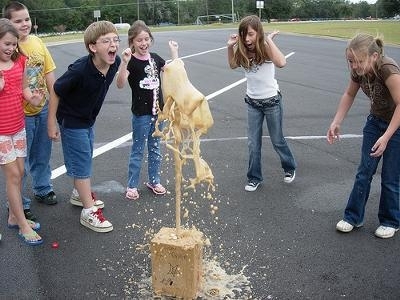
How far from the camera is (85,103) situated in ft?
14.0

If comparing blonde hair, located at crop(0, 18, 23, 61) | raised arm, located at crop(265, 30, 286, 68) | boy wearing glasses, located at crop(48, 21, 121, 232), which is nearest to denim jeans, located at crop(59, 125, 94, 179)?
boy wearing glasses, located at crop(48, 21, 121, 232)

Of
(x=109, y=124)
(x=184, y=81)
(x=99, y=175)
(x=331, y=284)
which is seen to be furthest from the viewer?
(x=109, y=124)

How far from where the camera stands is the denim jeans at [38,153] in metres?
4.59

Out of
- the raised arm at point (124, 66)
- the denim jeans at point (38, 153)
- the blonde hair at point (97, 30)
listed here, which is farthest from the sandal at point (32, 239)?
the blonde hair at point (97, 30)

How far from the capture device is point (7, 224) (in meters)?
4.52

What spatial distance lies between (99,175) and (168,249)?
8.99ft

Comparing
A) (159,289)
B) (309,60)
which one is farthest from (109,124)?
(309,60)

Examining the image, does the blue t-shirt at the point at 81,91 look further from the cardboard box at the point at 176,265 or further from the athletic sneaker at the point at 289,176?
the athletic sneaker at the point at 289,176

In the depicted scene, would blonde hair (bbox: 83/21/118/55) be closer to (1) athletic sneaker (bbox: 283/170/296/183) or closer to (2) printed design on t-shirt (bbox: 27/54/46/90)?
(2) printed design on t-shirt (bbox: 27/54/46/90)

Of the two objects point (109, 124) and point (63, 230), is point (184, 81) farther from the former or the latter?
point (109, 124)

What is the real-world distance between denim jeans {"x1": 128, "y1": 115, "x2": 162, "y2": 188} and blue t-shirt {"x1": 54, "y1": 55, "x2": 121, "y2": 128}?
64 cm

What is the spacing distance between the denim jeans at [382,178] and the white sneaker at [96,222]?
2.08 m

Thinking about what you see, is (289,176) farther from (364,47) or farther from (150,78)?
(364,47)

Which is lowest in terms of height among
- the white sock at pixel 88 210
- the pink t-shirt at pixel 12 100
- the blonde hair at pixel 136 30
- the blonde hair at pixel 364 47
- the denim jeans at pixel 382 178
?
the white sock at pixel 88 210
